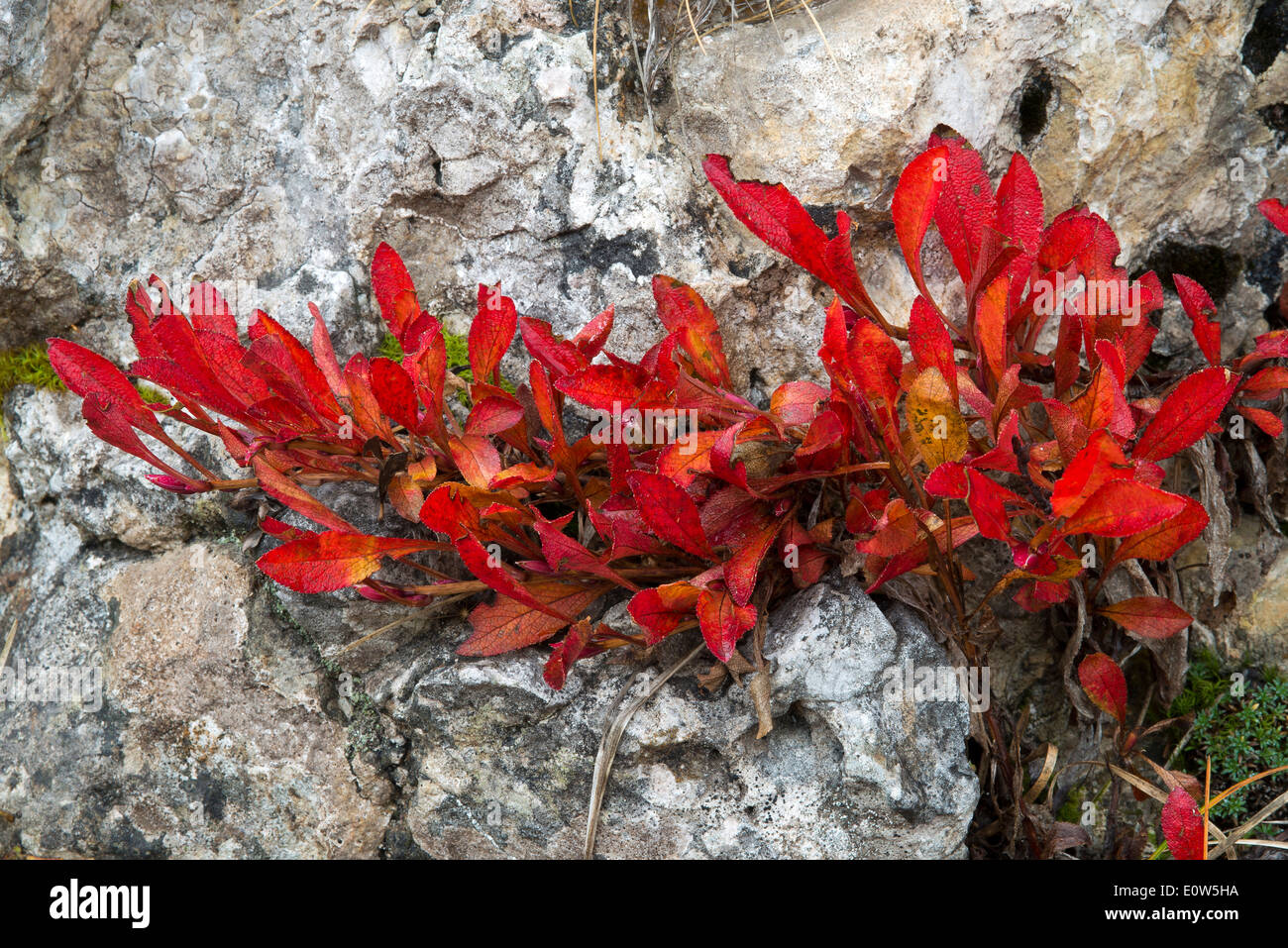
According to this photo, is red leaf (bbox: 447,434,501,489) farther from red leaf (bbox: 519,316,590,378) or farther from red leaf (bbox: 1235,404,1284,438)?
red leaf (bbox: 1235,404,1284,438)

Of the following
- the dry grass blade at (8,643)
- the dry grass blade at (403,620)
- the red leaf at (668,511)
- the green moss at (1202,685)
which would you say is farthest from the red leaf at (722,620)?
the dry grass blade at (8,643)

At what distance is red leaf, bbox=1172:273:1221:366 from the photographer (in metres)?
2.10

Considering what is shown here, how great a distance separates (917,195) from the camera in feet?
6.27

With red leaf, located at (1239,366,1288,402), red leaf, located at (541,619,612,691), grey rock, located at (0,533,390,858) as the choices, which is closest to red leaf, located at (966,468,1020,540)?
red leaf, located at (541,619,612,691)

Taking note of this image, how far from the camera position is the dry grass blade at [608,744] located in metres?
1.92

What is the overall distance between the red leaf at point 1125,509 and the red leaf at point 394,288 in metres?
1.39

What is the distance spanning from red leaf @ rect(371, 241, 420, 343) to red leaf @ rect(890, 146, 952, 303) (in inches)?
41.2

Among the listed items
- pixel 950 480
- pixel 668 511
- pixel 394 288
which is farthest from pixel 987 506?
pixel 394 288

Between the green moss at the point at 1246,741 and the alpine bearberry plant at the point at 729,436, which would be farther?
the green moss at the point at 1246,741

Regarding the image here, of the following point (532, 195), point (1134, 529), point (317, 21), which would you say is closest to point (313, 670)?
point (532, 195)

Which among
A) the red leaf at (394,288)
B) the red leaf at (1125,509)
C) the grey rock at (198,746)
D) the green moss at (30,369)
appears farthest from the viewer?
the green moss at (30,369)

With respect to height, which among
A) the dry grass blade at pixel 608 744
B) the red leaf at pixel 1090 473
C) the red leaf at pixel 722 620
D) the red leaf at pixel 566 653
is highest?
the red leaf at pixel 1090 473

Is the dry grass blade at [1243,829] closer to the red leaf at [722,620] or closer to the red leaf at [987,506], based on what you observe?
the red leaf at [987,506]

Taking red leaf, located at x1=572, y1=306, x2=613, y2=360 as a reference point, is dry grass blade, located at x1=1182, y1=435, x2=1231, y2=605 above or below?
below
